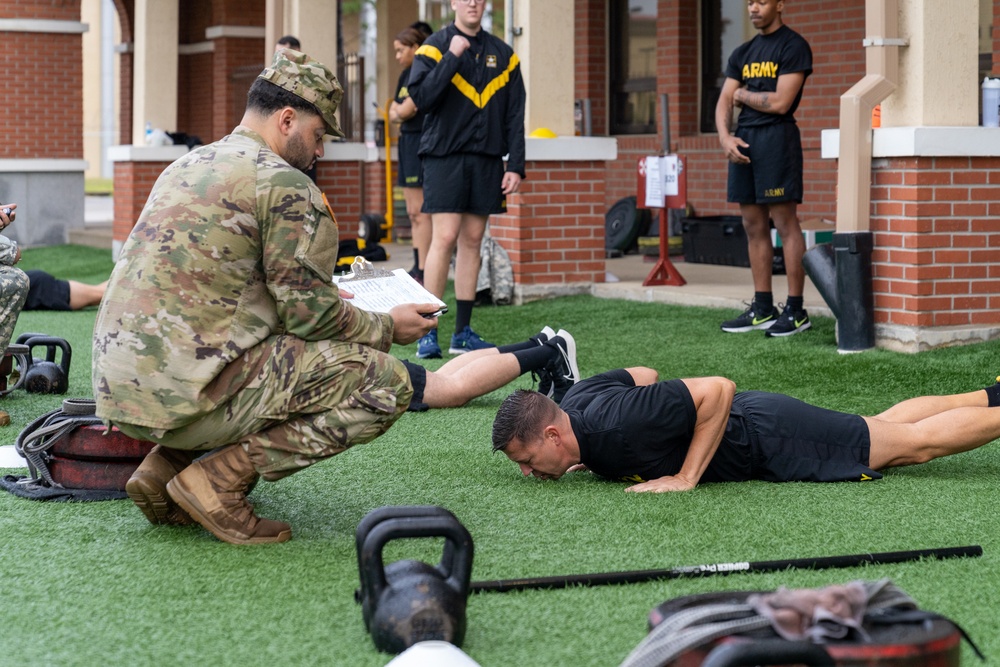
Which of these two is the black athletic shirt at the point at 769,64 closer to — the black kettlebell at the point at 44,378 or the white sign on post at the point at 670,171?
the white sign on post at the point at 670,171

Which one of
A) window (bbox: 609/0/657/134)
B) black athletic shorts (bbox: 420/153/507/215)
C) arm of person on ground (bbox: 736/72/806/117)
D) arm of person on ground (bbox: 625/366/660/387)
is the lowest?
arm of person on ground (bbox: 625/366/660/387)

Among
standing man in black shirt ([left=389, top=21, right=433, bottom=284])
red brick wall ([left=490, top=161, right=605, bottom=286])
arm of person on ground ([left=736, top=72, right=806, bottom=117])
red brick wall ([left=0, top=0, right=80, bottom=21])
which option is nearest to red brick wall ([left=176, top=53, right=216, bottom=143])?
red brick wall ([left=0, top=0, right=80, bottom=21])

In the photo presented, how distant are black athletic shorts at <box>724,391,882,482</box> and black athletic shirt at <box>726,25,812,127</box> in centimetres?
359

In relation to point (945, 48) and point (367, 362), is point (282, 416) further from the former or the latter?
point (945, 48)

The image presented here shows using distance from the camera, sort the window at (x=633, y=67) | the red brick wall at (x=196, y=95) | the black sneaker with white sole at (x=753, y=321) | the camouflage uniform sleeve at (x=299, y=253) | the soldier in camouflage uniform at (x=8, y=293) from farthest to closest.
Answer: the red brick wall at (x=196, y=95), the window at (x=633, y=67), the black sneaker with white sole at (x=753, y=321), the soldier in camouflage uniform at (x=8, y=293), the camouflage uniform sleeve at (x=299, y=253)

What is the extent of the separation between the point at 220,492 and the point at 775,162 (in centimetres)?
488

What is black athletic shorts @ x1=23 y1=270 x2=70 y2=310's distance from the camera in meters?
10.5

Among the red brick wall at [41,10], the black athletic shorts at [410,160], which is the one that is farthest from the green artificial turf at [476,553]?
the red brick wall at [41,10]

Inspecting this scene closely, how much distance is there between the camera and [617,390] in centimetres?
486

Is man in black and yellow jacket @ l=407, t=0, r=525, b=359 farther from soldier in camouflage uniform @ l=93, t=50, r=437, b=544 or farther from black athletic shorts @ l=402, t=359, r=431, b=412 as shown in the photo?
soldier in camouflage uniform @ l=93, t=50, r=437, b=544

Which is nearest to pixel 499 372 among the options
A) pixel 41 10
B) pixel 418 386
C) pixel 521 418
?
pixel 418 386

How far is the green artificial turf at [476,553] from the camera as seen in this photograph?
3252 mm

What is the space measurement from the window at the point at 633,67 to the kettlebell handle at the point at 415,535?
39.2 ft

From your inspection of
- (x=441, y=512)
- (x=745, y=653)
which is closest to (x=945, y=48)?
(x=441, y=512)
